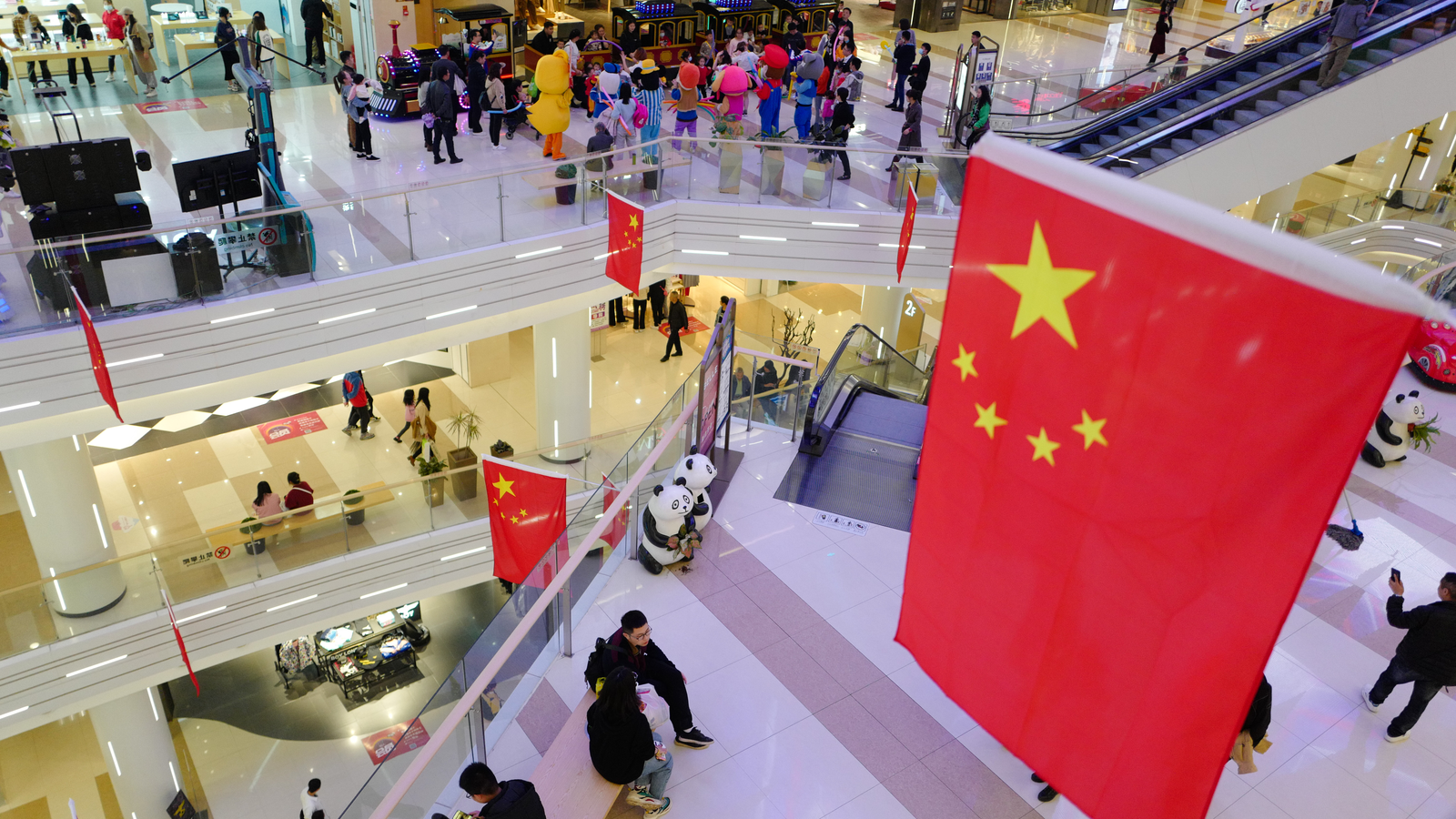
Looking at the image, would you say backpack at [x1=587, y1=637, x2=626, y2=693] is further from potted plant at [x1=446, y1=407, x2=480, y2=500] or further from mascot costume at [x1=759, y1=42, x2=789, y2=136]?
mascot costume at [x1=759, y1=42, x2=789, y2=136]

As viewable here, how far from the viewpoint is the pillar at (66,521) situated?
10000 millimetres

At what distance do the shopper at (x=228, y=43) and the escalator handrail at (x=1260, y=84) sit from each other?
1299 centimetres

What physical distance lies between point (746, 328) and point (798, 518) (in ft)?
43.3

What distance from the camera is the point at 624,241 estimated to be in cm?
1173

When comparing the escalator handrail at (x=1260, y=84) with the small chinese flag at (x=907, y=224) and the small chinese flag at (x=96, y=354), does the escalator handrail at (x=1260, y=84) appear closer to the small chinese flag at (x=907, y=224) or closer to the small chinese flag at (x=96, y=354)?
the small chinese flag at (x=907, y=224)

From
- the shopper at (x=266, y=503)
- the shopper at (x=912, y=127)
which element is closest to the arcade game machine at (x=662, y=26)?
the shopper at (x=912, y=127)

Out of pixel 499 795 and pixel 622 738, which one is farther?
pixel 622 738

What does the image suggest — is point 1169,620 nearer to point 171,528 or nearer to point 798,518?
point 798,518

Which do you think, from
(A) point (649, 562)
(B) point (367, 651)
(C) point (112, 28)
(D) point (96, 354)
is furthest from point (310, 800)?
(C) point (112, 28)

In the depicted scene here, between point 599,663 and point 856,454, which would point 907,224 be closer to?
point 856,454

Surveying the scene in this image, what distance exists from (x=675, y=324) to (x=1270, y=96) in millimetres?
10028

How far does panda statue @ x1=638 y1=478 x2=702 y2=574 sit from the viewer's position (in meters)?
6.79

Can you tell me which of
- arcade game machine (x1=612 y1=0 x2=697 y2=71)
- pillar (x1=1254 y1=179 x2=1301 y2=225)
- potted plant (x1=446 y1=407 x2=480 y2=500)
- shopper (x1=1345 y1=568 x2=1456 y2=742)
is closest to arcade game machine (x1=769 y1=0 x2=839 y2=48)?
arcade game machine (x1=612 y1=0 x2=697 y2=71)

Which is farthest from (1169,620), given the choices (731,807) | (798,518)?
(798,518)
